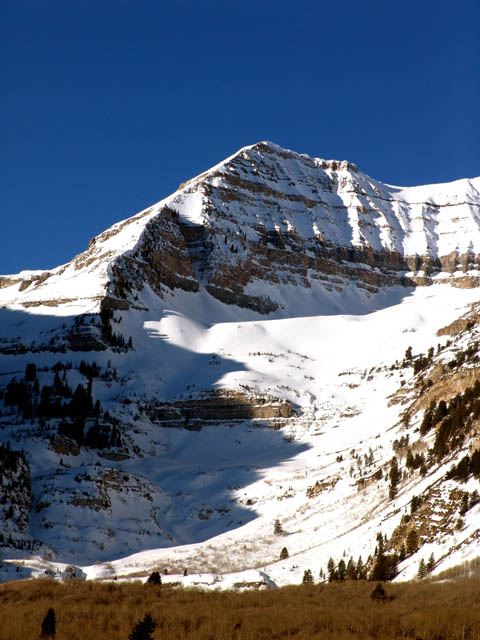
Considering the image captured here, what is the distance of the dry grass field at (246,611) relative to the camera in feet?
62.3

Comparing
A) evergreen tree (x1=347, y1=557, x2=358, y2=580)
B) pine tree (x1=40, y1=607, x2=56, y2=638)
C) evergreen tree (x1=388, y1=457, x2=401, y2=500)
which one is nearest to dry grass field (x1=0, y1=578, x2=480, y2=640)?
pine tree (x1=40, y1=607, x2=56, y2=638)

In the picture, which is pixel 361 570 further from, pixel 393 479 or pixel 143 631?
pixel 143 631

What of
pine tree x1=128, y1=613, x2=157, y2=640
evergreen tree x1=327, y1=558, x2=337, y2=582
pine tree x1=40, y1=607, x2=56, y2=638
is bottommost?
evergreen tree x1=327, y1=558, x2=337, y2=582

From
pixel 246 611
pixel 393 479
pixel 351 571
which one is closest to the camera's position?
pixel 246 611

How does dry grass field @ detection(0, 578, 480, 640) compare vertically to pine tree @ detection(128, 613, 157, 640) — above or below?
below

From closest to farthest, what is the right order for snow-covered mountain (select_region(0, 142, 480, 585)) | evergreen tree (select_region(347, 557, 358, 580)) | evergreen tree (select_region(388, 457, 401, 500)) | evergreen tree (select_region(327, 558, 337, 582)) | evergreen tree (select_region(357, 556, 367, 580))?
evergreen tree (select_region(347, 557, 358, 580)) < evergreen tree (select_region(357, 556, 367, 580)) < evergreen tree (select_region(327, 558, 337, 582)) < snow-covered mountain (select_region(0, 142, 480, 585)) < evergreen tree (select_region(388, 457, 401, 500))

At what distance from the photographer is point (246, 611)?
22.3 meters

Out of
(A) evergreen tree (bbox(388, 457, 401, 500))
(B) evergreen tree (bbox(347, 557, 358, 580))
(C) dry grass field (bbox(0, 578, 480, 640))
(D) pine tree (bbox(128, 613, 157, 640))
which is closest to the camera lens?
(D) pine tree (bbox(128, 613, 157, 640))

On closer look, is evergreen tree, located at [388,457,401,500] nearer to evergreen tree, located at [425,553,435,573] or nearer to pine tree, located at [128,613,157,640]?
evergreen tree, located at [425,553,435,573]

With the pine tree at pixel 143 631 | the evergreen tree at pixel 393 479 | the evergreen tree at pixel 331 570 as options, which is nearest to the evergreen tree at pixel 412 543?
the evergreen tree at pixel 331 570

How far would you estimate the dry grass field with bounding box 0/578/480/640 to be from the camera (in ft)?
62.3

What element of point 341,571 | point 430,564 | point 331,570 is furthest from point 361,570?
point 430,564

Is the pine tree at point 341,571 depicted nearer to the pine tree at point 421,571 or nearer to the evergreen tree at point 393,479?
the pine tree at point 421,571

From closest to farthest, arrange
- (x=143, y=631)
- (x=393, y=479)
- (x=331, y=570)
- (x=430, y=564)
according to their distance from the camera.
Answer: (x=143, y=631) → (x=430, y=564) → (x=331, y=570) → (x=393, y=479)
